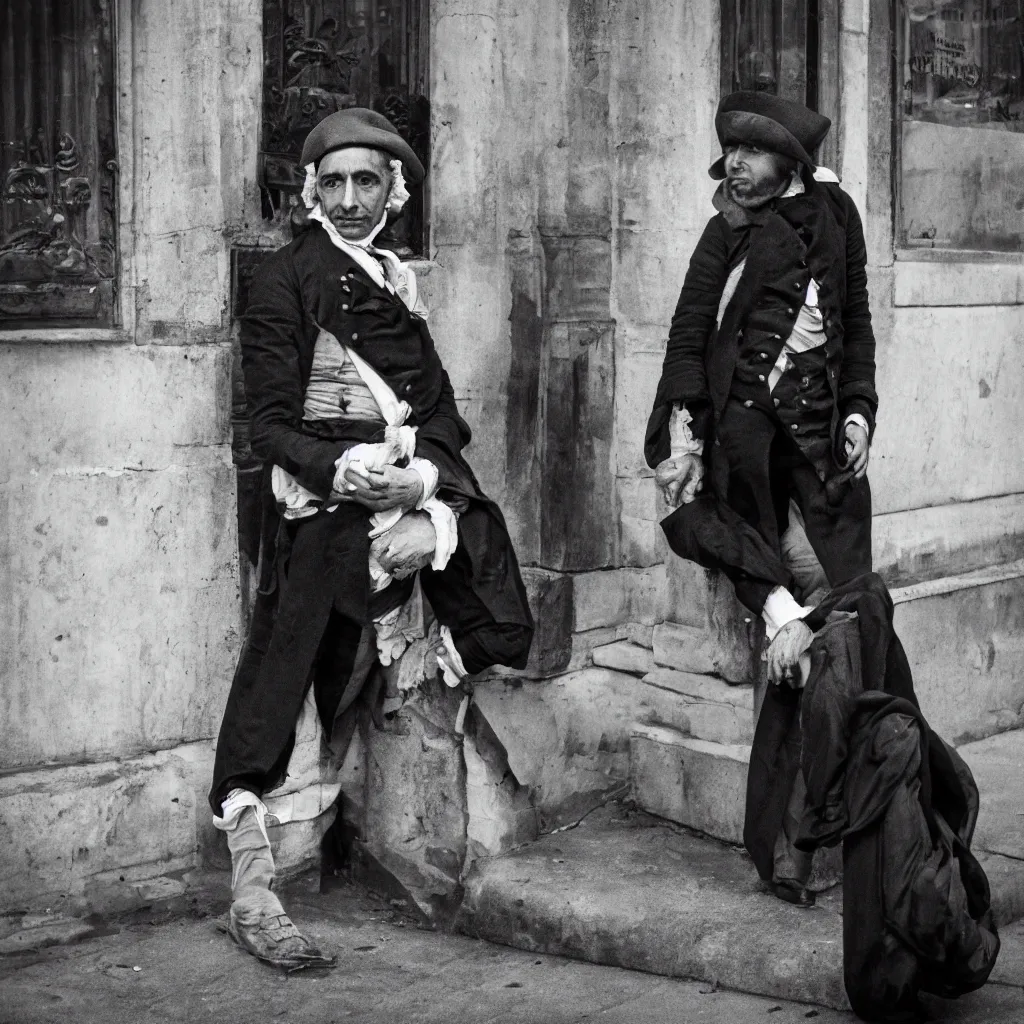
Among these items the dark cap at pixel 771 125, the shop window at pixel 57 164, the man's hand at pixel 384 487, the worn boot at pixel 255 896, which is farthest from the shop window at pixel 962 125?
the worn boot at pixel 255 896

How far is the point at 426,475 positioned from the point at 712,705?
1.49 metres

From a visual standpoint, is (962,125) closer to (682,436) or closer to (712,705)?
(682,436)

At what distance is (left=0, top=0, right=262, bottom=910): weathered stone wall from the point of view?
5289 millimetres

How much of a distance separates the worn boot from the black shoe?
50.2 inches

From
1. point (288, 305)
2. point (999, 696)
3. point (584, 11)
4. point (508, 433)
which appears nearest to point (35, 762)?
point (288, 305)

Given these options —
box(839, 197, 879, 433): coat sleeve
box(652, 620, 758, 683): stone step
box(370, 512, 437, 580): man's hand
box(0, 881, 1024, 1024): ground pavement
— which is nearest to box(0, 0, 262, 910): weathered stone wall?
box(0, 881, 1024, 1024): ground pavement

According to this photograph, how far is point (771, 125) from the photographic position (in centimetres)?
529

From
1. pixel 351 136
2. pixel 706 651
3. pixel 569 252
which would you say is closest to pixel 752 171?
pixel 569 252

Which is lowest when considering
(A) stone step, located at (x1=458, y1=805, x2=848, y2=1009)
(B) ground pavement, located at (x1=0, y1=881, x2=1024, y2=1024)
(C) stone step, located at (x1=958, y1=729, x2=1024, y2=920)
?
(B) ground pavement, located at (x1=0, y1=881, x2=1024, y2=1024)

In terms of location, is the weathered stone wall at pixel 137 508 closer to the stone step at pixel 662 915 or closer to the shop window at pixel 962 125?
the stone step at pixel 662 915

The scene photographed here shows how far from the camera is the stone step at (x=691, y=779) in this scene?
593 cm

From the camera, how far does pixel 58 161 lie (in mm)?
5324

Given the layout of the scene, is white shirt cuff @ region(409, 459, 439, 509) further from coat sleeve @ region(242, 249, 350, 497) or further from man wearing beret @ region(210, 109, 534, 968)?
coat sleeve @ region(242, 249, 350, 497)

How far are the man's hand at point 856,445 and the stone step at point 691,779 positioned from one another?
39.5 inches
